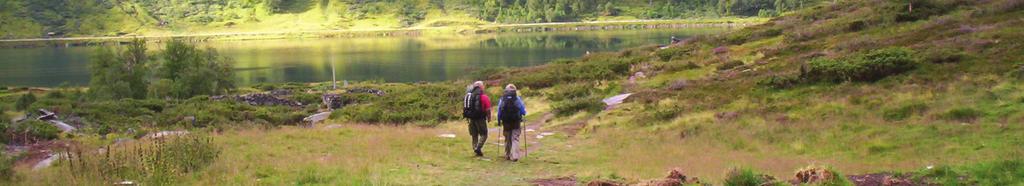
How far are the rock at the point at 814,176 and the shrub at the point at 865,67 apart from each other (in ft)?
52.6

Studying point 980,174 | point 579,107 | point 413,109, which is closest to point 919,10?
point 579,107

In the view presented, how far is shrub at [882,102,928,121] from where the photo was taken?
19188 mm

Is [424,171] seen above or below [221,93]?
above

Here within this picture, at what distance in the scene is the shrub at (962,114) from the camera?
17.6 meters

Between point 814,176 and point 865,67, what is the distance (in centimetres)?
1655

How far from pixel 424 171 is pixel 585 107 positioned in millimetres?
17401

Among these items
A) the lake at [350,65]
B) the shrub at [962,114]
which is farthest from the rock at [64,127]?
the lake at [350,65]

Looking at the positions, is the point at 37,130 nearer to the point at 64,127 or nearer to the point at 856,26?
the point at 64,127

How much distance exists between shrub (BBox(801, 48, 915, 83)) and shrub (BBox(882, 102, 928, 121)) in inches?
229

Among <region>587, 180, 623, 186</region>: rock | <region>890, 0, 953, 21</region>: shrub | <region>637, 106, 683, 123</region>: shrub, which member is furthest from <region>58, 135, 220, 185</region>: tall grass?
<region>890, 0, 953, 21</region>: shrub

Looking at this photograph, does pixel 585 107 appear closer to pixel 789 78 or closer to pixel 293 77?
pixel 789 78

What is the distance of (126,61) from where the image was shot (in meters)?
77.1

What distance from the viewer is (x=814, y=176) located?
36.1 feet

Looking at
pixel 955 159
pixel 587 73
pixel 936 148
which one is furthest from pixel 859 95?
pixel 587 73
